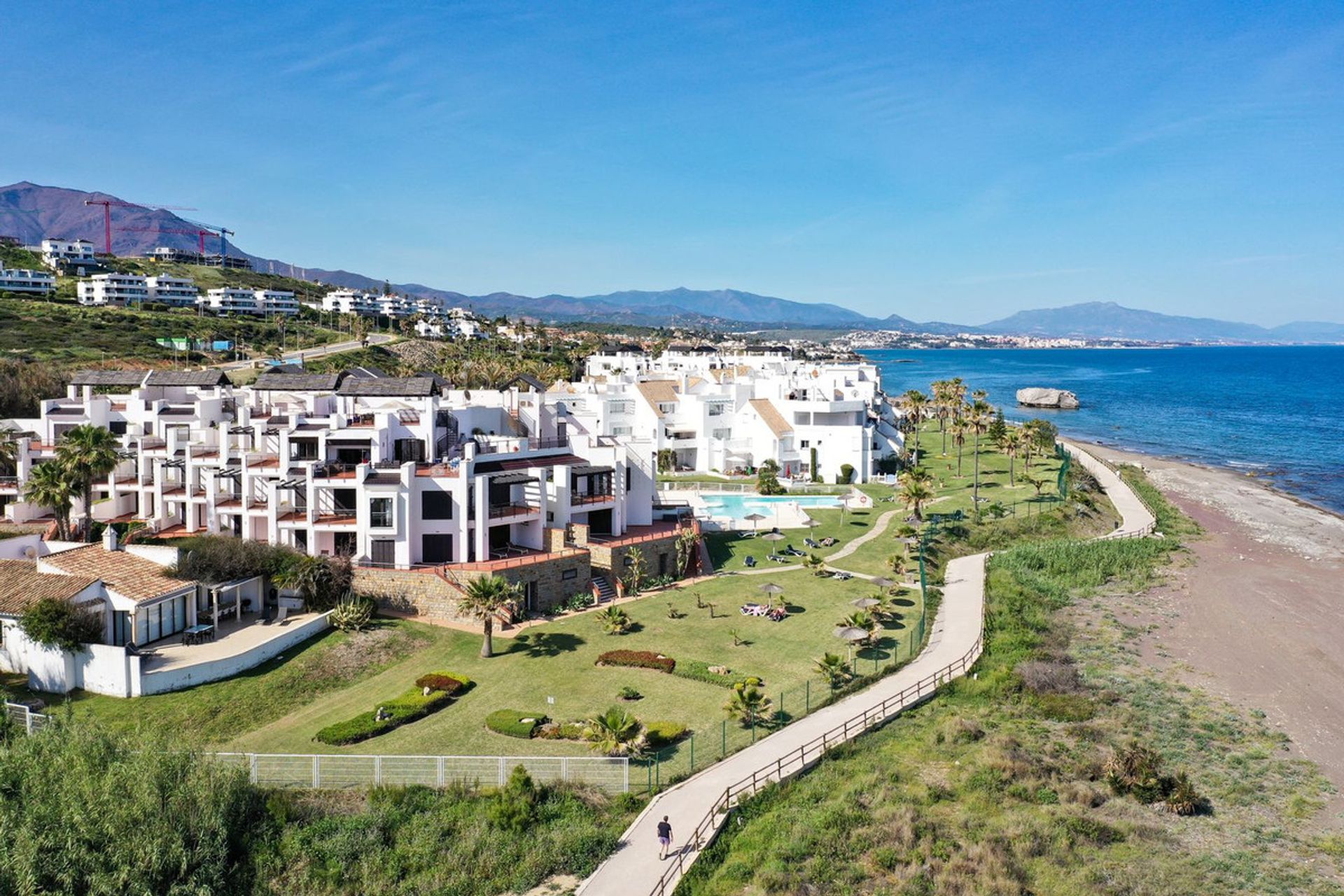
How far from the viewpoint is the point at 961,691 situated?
112 ft

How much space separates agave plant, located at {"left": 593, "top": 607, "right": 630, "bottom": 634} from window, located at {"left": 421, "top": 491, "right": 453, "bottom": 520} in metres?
9.46

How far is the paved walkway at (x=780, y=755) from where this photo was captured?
849 inches

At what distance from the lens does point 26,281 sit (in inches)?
6280

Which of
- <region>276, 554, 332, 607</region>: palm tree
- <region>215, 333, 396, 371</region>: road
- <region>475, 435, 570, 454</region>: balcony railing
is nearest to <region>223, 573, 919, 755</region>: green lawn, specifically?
<region>276, 554, 332, 607</region>: palm tree

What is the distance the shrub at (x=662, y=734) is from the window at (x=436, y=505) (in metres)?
18.0

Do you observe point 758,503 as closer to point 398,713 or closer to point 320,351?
point 398,713

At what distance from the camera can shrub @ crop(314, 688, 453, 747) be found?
2881cm

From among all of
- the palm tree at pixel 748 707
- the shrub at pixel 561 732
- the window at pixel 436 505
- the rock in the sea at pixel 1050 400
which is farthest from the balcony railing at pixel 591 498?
the rock in the sea at pixel 1050 400

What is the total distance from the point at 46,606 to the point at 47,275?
547 ft

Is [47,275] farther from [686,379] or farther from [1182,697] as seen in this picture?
Answer: [1182,697]

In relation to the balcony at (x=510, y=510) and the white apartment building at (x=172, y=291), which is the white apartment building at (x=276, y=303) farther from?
the balcony at (x=510, y=510)

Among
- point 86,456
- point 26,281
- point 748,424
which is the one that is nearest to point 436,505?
point 86,456

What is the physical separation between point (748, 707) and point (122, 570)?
26.2 meters

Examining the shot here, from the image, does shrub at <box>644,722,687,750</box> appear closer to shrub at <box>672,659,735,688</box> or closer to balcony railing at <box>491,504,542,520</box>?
shrub at <box>672,659,735,688</box>
